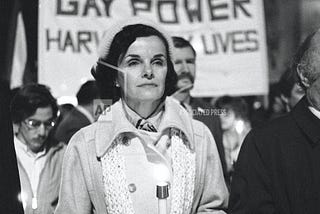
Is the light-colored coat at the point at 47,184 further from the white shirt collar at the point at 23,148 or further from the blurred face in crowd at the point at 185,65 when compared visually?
the blurred face in crowd at the point at 185,65

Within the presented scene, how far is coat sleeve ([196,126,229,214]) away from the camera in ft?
7.14

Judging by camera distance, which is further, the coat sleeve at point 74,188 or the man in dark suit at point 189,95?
the man in dark suit at point 189,95

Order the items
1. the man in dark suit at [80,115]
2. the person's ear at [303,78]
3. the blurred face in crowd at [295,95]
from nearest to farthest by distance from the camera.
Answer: the person's ear at [303,78], the man in dark suit at [80,115], the blurred face in crowd at [295,95]

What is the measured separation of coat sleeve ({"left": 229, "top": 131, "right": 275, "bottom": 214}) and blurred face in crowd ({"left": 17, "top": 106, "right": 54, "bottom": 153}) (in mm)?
952

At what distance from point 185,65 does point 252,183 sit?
2.79 ft

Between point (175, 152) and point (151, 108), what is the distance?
0.71ft

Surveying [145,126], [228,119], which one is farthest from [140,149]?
[228,119]

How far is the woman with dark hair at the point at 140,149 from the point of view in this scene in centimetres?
211

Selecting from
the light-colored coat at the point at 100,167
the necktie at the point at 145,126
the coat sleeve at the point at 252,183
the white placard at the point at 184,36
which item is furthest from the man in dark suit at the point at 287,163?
the white placard at the point at 184,36

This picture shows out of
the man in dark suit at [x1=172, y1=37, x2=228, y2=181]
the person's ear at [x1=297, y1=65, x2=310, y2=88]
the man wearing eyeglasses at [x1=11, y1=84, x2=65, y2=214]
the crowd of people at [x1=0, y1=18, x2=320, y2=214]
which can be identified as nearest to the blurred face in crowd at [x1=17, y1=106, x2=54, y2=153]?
the man wearing eyeglasses at [x1=11, y1=84, x2=65, y2=214]

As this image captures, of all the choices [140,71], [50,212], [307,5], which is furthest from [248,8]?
[50,212]

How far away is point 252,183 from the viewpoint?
2072mm

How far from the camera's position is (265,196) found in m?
2.05

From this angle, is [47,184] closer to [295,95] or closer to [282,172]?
[282,172]
